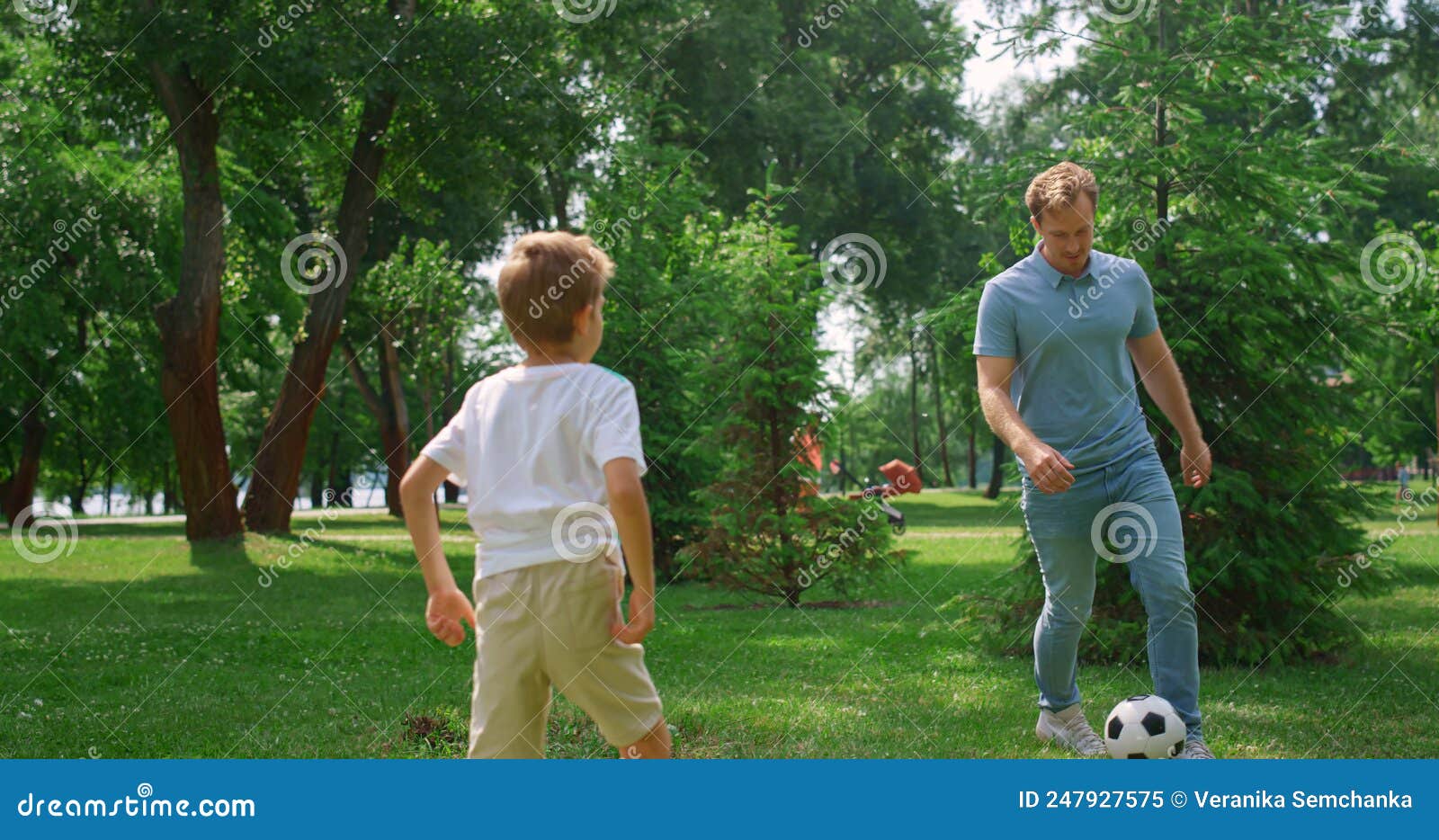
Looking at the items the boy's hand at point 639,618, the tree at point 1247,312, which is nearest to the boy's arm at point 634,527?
the boy's hand at point 639,618

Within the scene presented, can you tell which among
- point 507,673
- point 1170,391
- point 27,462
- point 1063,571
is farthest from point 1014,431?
point 27,462

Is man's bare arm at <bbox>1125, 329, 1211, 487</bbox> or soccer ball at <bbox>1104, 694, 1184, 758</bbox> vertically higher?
man's bare arm at <bbox>1125, 329, 1211, 487</bbox>

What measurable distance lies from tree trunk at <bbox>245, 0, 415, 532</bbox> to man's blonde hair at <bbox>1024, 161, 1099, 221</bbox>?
596 inches

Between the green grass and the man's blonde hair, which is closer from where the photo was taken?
the man's blonde hair

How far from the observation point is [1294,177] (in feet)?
26.5

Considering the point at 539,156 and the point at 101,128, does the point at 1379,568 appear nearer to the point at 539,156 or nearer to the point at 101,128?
the point at 539,156

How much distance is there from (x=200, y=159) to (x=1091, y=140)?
14.1 m

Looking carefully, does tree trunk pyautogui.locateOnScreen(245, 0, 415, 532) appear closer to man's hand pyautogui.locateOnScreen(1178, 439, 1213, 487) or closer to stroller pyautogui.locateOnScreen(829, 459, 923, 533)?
stroller pyautogui.locateOnScreen(829, 459, 923, 533)

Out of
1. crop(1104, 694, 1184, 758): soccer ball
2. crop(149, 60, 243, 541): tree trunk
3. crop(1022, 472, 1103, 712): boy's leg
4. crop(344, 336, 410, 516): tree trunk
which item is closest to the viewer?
crop(1104, 694, 1184, 758): soccer ball

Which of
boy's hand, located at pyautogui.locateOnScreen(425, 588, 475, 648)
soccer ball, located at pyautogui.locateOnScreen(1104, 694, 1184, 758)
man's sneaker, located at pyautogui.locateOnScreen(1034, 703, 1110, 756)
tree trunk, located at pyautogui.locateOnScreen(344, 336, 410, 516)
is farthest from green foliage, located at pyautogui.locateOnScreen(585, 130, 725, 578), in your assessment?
tree trunk, located at pyautogui.locateOnScreen(344, 336, 410, 516)

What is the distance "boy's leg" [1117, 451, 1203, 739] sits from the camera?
→ 16.5 feet

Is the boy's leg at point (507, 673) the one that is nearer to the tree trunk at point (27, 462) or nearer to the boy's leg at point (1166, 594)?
the boy's leg at point (1166, 594)

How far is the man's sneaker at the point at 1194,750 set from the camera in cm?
491

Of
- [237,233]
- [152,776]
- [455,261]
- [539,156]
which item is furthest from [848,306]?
[152,776]
